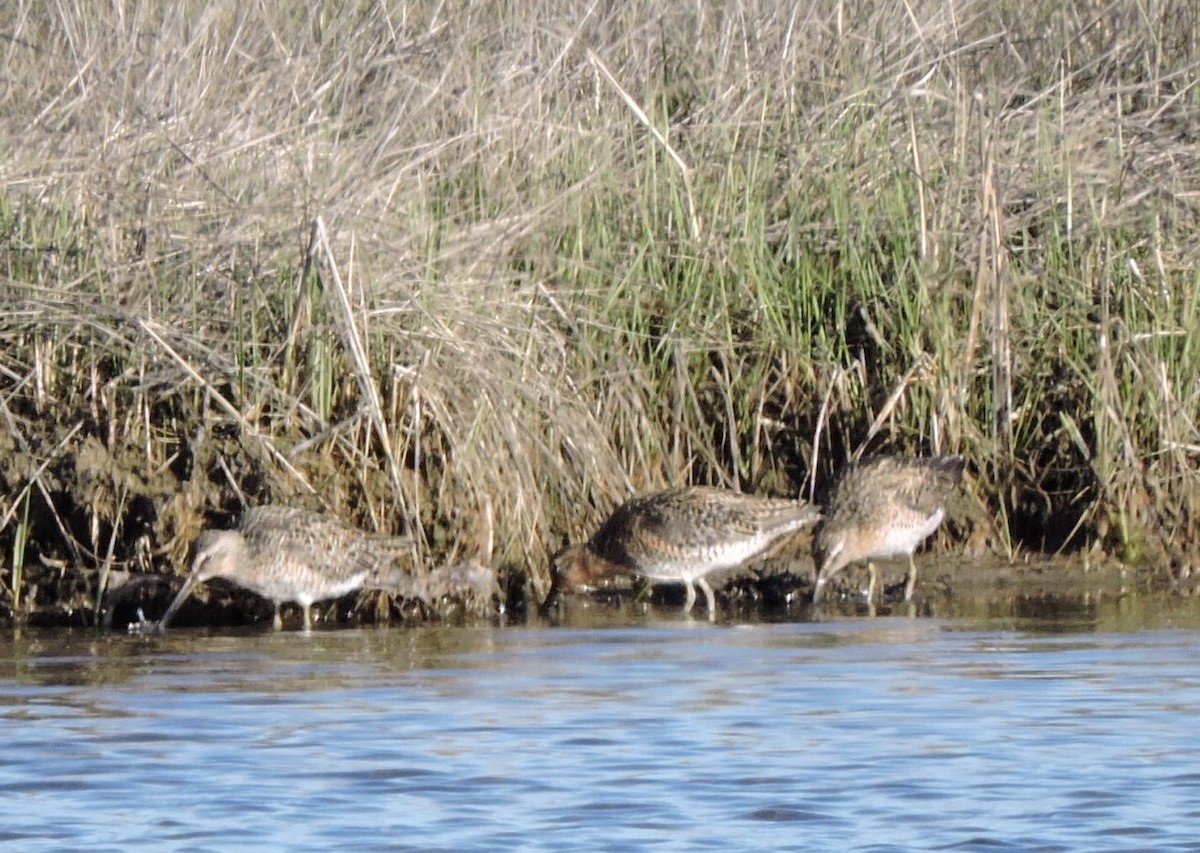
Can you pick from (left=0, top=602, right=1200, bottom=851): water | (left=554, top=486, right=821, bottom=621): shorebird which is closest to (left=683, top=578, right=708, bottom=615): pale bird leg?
(left=554, top=486, right=821, bottom=621): shorebird

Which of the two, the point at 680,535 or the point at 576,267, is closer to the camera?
the point at 680,535

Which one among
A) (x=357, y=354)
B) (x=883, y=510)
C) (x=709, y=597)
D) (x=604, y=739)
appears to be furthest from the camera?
(x=709, y=597)

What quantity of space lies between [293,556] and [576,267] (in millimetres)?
2017

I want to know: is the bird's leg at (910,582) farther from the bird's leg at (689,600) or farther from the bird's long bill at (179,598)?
the bird's long bill at (179,598)

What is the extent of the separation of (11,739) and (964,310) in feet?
16.0

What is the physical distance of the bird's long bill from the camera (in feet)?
30.7

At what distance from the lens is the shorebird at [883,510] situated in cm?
1009

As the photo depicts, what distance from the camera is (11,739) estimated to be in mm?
7508

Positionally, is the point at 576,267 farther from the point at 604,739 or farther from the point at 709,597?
the point at 604,739

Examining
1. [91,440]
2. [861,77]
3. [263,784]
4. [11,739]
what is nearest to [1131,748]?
[263,784]

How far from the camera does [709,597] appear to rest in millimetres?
10406

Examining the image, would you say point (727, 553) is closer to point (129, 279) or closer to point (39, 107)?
point (129, 279)

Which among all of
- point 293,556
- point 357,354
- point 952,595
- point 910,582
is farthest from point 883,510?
point 293,556

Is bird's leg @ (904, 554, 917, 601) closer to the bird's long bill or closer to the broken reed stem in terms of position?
the broken reed stem
